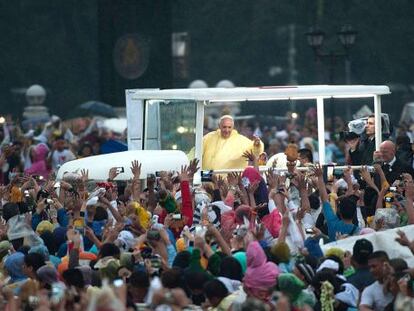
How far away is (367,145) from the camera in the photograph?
73.7ft

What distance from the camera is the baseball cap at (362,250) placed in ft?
47.1

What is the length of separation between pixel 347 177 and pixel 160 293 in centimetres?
748

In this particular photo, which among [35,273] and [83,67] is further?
[83,67]

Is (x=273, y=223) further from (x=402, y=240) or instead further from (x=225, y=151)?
(x=225, y=151)

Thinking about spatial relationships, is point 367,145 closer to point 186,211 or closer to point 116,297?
point 186,211

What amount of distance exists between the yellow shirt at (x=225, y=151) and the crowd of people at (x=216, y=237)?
2 centimetres

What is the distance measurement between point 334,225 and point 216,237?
2.04m

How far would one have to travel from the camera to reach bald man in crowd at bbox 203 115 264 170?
2205 cm

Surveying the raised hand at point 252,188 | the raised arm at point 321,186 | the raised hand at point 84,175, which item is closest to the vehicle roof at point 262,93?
the raised hand at point 84,175

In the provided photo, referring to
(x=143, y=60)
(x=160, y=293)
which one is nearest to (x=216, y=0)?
(x=143, y=60)

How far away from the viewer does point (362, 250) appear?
1437 centimetres

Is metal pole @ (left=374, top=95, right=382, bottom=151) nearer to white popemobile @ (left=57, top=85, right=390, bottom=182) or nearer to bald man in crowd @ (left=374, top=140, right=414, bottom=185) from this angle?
white popemobile @ (left=57, top=85, right=390, bottom=182)

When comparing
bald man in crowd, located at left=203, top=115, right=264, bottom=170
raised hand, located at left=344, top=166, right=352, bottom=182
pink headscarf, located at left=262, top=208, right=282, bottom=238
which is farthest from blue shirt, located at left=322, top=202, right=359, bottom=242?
bald man in crowd, located at left=203, top=115, right=264, bottom=170

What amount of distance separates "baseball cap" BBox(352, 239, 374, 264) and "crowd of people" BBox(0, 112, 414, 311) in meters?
0.01
